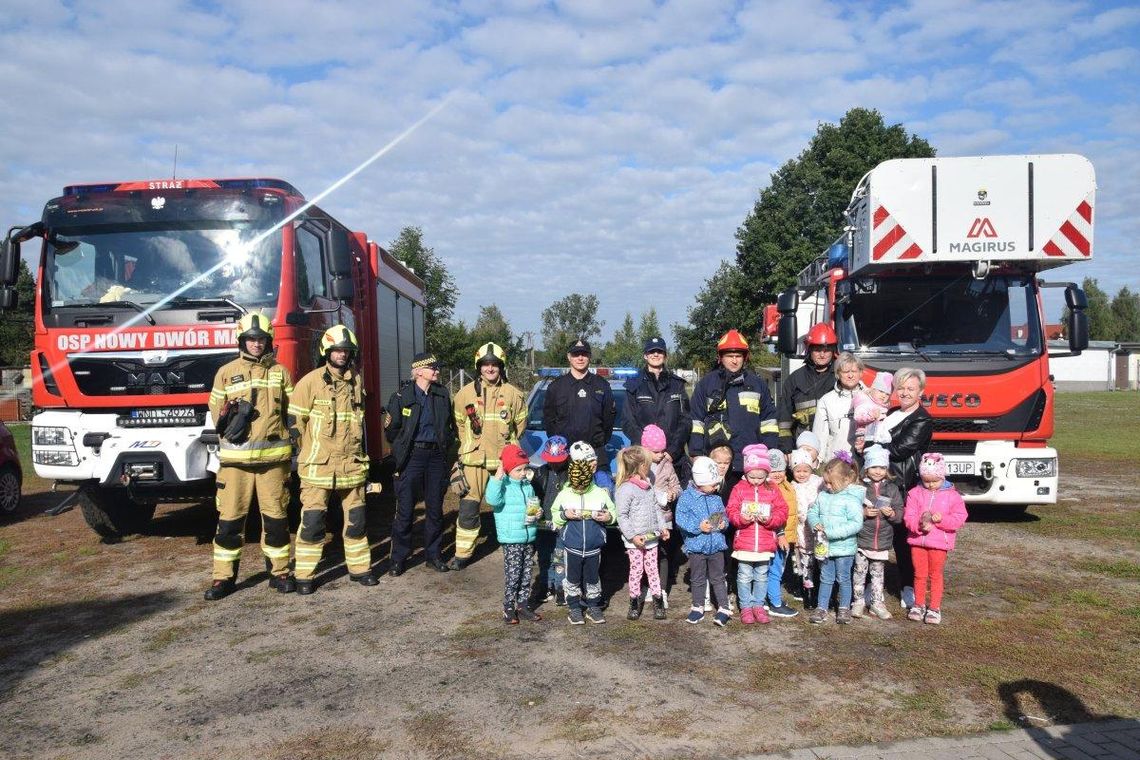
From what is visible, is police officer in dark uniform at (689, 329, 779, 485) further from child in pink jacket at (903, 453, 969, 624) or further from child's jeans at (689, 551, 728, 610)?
child in pink jacket at (903, 453, 969, 624)

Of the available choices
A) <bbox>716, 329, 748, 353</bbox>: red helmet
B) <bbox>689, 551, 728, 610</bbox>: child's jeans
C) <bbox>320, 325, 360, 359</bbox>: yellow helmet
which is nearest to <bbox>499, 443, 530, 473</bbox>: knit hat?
<bbox>689, 551, 728, 610</bbox>: child's jeans

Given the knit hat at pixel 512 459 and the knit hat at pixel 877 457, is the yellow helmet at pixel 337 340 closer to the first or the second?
the knit hat at pixel 512 459

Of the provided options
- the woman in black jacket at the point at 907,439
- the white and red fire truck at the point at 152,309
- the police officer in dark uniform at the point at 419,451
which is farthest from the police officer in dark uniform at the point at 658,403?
the white and red fire truck at the point at 152,309

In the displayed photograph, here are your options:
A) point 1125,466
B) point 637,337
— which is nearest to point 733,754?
point 1125,466

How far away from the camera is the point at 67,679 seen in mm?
4539

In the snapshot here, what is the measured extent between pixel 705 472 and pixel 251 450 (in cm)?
345

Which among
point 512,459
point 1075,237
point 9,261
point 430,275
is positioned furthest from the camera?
point 430,275

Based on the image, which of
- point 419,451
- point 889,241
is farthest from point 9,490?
point 889,241

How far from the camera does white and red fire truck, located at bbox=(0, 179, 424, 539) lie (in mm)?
6758

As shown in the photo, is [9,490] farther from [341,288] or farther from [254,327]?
[254,327]

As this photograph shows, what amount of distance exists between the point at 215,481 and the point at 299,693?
10.2 feet

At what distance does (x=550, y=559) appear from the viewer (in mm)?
6195

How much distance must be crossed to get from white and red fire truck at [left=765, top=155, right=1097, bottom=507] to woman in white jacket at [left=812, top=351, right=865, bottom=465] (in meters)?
2.03

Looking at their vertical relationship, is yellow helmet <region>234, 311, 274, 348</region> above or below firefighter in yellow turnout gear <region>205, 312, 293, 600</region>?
above
